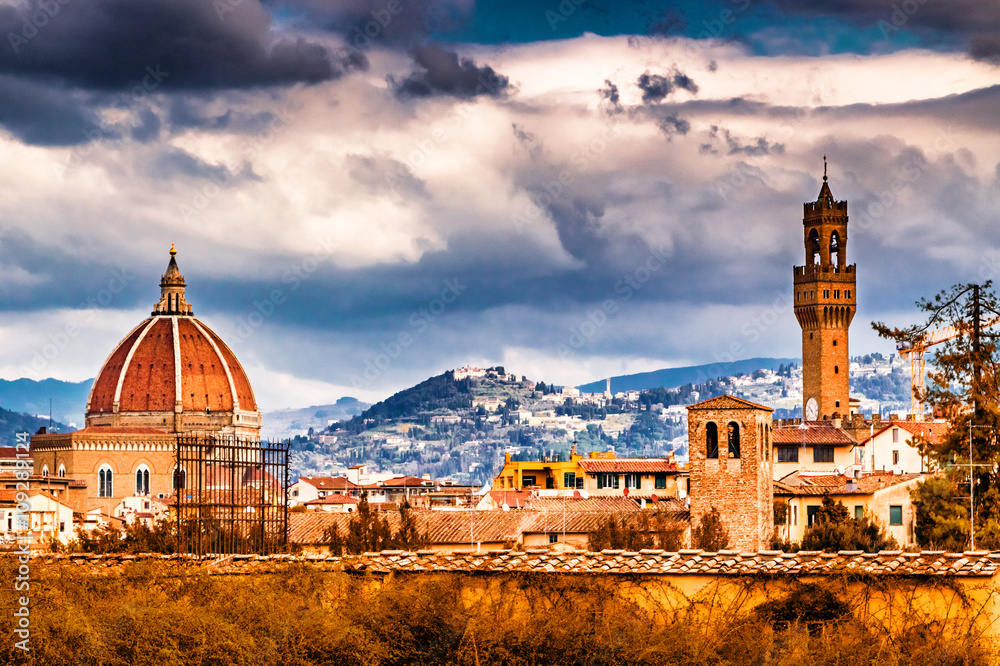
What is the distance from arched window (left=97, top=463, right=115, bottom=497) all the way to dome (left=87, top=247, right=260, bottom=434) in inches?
318

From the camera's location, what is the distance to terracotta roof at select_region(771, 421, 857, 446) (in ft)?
187

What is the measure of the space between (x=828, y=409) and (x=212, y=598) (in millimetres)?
66197

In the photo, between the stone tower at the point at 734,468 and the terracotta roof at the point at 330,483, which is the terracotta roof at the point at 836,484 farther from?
the terracotta roof at the point at 330,483

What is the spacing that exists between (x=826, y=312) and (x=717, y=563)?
68364mm

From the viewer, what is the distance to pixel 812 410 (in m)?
79.6

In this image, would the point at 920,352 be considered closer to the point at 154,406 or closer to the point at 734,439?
the point at 734,439

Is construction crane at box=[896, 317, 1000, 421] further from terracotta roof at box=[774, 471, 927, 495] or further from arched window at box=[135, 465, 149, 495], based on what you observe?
arched window at box=[135, 465, 149, 495]

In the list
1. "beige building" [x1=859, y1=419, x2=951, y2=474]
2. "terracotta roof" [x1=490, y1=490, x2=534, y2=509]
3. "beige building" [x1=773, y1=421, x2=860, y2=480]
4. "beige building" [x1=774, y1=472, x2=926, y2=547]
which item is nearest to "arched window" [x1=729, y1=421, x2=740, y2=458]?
"beige building" [x1=774, y1=472, x2=926, y2=547]

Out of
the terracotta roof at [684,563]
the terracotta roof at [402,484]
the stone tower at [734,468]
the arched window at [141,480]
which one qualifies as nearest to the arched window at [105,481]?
the arched window at [141,480]

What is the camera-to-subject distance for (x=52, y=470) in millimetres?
102562

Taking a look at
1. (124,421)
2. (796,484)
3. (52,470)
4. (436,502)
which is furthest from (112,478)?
(796,484)

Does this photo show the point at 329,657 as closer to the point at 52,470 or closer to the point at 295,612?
the point at 295,612

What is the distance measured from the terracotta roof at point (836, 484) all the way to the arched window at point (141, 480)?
62.4m

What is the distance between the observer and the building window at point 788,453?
56.3 metres
